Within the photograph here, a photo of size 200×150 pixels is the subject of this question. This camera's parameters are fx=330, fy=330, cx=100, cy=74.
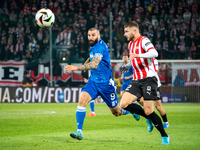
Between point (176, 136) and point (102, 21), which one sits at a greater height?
point (102, 21)

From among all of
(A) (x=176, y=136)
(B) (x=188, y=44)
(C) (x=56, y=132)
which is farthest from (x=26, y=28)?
(A) (x=176, y=136)

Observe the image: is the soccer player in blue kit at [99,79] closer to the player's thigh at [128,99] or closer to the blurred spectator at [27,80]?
the player's thigh at [128,99]

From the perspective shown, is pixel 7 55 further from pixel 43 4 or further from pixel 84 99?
pixel 84 99

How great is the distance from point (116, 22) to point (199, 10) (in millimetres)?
8629

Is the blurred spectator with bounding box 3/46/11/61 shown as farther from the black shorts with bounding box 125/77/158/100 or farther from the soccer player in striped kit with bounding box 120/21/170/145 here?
the black shorts with bounding box 125/77/158/100

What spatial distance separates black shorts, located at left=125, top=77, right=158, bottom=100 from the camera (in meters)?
6.13

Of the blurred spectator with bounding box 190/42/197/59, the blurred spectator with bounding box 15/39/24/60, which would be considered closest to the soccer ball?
the blurred spectator with bounding box 15/39/24/60

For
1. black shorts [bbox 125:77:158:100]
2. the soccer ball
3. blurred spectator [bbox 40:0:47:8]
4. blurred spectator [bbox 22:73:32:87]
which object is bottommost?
blurred spectator [bbox 22:73:32:87]

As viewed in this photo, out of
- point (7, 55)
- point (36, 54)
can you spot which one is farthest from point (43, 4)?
point (7, 55)

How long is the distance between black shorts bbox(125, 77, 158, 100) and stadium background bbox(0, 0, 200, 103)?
13.5 meters

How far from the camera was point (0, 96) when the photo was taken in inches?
794

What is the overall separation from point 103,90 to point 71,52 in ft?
43.6

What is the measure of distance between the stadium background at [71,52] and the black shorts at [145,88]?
13.5 metres

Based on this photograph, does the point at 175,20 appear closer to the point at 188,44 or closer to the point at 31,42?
the point at 188,44
